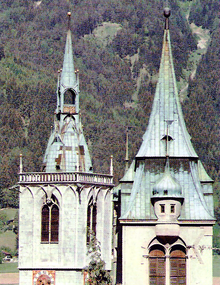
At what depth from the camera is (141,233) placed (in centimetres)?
9875

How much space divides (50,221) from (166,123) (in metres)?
20.4

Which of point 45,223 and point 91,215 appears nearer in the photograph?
point 45,223

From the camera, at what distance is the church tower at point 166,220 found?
98.4m

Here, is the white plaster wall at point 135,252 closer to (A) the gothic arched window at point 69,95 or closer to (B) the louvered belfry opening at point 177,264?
(B) the louvered belfry opening at point 177,264

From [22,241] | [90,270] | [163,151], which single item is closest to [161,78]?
[163,151]

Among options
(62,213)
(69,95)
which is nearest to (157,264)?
(62,213)

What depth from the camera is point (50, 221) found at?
120 meters

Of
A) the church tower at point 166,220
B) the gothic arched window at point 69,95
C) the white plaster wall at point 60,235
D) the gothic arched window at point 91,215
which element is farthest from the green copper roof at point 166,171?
the gothic arched window at point 69,95

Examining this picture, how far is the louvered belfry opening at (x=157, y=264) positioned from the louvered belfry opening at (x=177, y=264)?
1.90ft

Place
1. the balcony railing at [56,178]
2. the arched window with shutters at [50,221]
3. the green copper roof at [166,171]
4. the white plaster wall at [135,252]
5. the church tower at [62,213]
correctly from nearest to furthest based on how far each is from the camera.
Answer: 1. the white plaster wall at [135,252]
2. the green copper roof at [166,171]
3. the church tower at [62,213]
4. the balcony railing at [56,178]
5. the arched window with shutters at [50,221]

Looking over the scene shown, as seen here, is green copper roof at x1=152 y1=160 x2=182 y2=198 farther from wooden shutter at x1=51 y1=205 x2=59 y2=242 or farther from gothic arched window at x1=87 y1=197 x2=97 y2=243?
gothic arched window at x1=87 y1=197 x2=97 y2=243

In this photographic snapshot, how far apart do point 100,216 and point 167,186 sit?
24761 mm

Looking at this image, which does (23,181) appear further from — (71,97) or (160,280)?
(160,280)

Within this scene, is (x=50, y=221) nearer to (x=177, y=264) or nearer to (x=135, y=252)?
(x=135, y=252)
